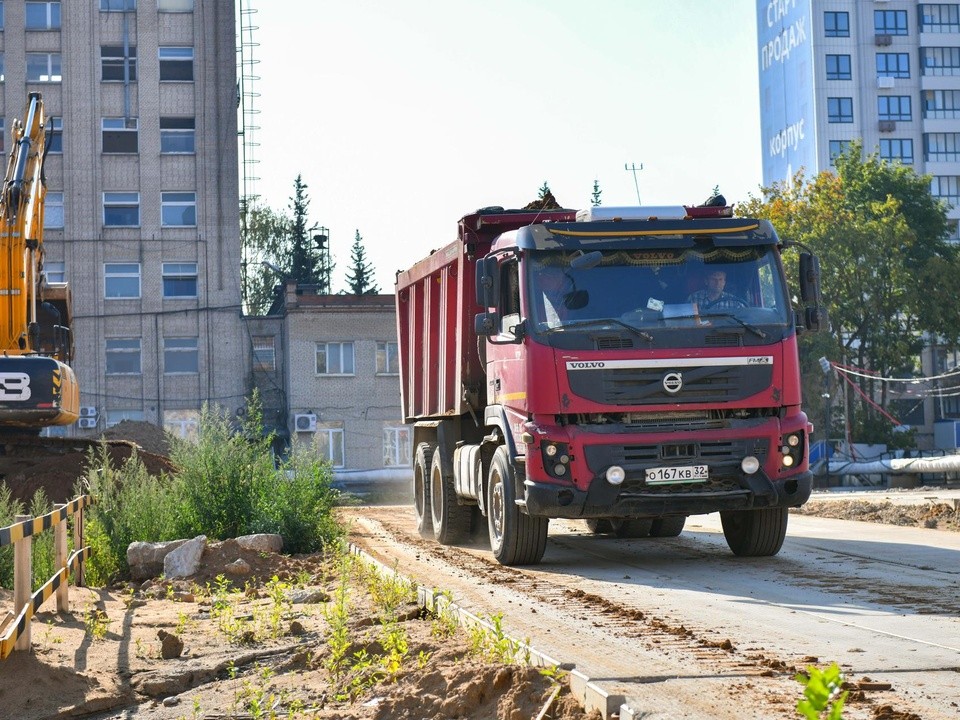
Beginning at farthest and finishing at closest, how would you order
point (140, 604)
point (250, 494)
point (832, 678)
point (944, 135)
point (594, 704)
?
1. point (944, 135)
2. point (250, 494)
3. point (140, 604)
4. point (594, 704)
5. point (832, 678)

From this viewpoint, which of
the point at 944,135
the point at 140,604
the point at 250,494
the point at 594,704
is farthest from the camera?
the point at 944,135

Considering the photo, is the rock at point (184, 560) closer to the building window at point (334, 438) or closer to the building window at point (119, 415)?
the building window at point (334, 438)

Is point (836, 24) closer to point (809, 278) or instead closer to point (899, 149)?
point (899, 149)

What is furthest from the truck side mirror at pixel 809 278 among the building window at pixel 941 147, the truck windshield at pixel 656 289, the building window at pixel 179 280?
the building window at pixel 941 147

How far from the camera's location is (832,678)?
3105mm

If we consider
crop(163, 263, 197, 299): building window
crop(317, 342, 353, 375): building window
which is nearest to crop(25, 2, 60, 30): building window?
crop(163, 263, 197, 299): building window

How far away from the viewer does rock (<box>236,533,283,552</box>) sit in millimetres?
15789

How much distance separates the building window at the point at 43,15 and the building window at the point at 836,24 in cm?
5471

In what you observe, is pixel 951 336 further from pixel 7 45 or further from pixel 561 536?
pixel 561 536

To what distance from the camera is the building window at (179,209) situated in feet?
192

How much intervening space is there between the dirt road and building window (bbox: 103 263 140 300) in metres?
43.4

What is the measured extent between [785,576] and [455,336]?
513cm

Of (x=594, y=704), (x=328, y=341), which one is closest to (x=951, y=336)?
(x=328, y=341)

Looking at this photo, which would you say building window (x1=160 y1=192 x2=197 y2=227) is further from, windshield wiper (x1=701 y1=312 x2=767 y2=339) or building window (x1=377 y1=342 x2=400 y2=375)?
windshield wiper (x1=701 y1=312 x2=767 y2=339)
